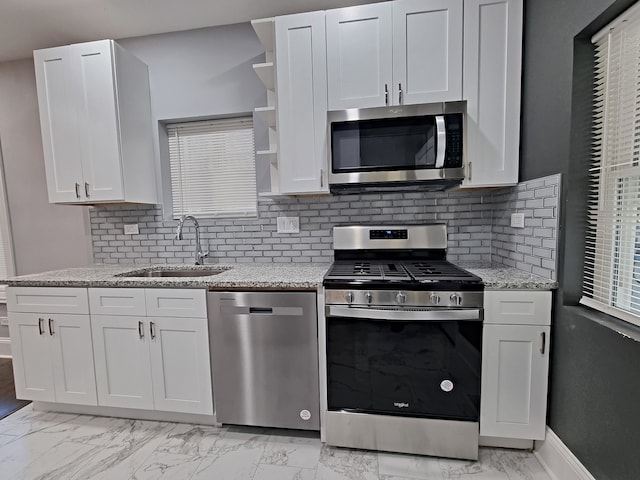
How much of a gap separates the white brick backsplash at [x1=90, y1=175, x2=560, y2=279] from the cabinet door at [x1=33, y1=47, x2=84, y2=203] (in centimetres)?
39

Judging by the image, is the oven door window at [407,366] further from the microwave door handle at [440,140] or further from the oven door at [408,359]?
the microwave door handle at [440,140]

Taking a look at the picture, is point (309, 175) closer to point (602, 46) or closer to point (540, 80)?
point (540, 80)

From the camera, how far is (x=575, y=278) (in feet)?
4.64

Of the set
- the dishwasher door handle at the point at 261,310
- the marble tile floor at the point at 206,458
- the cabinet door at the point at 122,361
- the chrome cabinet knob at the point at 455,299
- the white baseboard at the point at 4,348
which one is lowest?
the marble tile floor at the point at 206,458

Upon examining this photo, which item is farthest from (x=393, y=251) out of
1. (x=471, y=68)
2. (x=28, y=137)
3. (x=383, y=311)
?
(x=28, y=137)

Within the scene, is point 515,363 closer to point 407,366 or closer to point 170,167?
point 407,366

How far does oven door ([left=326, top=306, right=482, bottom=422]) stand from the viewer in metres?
1.55

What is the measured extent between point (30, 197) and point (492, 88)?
3.84 meters

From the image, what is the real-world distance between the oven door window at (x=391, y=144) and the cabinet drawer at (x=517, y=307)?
0.75 meters

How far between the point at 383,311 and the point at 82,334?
194 cm

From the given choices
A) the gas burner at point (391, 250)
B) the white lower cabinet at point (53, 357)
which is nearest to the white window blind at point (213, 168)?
the gas burner at point (391, 250)

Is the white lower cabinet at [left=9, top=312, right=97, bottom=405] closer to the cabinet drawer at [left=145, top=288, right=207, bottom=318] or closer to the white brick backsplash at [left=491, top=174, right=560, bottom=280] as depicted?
the cabinet drawer at [left=145, top=288, right=207, bottom=318]

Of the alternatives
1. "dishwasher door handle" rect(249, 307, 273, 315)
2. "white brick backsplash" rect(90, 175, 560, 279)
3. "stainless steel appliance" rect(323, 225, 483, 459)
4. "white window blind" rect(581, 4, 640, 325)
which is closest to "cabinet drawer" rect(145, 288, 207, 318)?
"dishwasher door handle" rect(249, 307, 273, 315)

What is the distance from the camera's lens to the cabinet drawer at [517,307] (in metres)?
1.50
